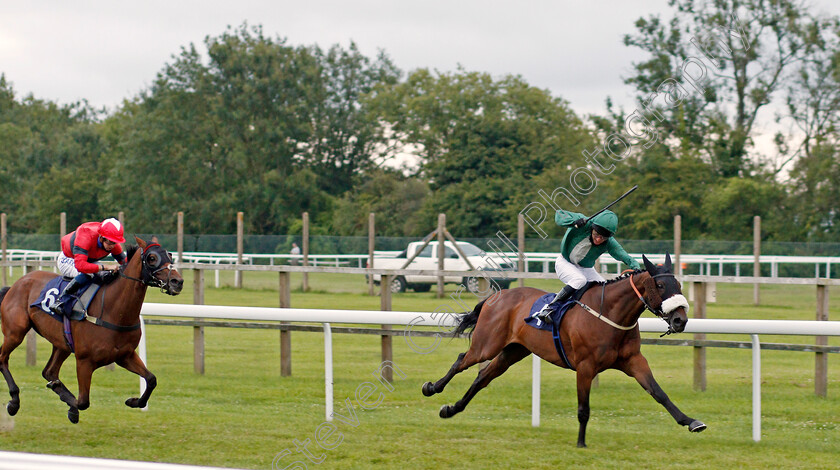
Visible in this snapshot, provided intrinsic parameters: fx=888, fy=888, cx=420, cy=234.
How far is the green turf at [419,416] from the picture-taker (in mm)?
5691

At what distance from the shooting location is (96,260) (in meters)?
6.76

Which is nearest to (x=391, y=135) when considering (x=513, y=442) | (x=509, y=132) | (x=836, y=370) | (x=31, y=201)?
(x=509, y=132)

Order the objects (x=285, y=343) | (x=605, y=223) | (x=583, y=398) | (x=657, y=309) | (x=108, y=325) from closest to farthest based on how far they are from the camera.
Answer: (x=657, y=309)
(x=583, y=398)
(x=605, y=223)
(x=108, y=325)
(x=285, y=343)

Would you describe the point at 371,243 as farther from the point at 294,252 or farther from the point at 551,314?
the point at 551,314

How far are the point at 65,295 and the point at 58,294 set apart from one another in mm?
170

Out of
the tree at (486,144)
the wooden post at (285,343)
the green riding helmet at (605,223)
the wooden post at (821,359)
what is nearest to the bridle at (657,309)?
the green riding helmet at (605,223)

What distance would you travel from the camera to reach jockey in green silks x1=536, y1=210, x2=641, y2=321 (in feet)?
20.1

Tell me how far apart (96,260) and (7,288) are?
1.06 meters

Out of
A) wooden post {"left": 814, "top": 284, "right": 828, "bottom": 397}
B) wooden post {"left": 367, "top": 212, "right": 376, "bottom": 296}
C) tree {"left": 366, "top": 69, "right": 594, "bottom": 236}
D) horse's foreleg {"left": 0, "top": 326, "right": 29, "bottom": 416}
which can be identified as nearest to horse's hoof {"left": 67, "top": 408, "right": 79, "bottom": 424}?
horse's foreleg {"left": 0, "top": 326, "right": 29, "bottom": 416}

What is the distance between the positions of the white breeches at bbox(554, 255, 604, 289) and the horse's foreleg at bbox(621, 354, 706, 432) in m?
0.72

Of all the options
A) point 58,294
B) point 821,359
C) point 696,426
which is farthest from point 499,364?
point 821,359

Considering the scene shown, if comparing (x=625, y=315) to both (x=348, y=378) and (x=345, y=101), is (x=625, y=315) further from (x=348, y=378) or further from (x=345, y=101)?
(x=345, y=101)

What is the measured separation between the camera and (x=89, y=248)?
651cm

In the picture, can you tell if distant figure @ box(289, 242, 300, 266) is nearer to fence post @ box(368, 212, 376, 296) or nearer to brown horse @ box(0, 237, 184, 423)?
fence post @ box(368, 212, 376, 296)
